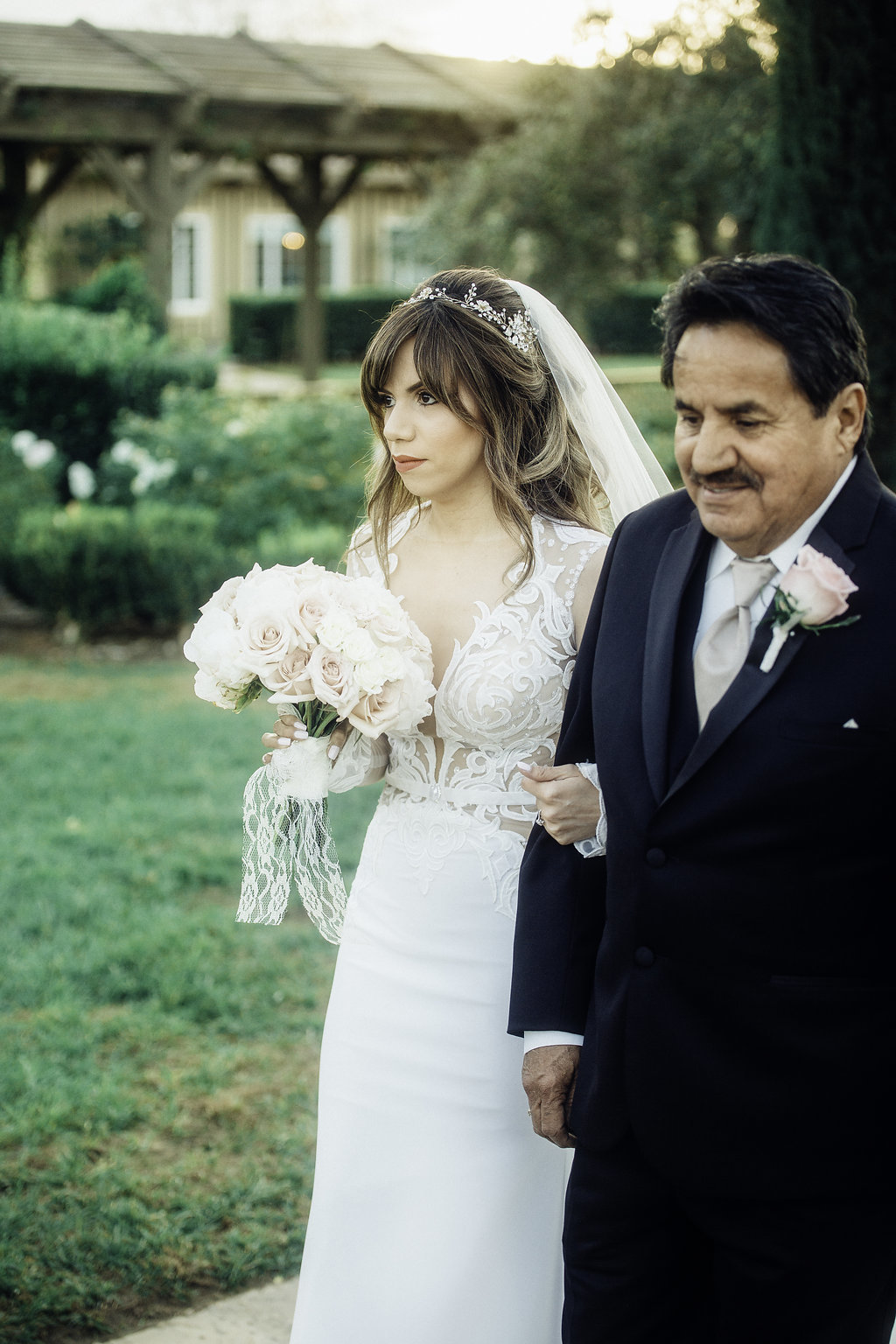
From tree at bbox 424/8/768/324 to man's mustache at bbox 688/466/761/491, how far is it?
35.8ft

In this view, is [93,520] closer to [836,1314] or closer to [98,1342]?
[98,1342]

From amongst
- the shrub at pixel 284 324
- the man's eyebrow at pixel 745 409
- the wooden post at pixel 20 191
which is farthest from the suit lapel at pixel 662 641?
the shrub at pixel 284 324

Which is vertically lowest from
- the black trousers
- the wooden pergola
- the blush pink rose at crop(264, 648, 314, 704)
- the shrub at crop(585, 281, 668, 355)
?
the black trousers

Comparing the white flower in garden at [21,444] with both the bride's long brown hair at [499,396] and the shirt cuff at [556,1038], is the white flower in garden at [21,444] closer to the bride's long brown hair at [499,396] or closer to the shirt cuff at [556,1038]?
the bride's long brown hair at [499,396]

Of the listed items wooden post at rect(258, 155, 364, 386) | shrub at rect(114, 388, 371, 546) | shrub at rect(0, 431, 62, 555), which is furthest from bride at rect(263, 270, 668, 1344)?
wooden post at rect(258, 155, 364, 386)

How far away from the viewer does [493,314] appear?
2.77 metres

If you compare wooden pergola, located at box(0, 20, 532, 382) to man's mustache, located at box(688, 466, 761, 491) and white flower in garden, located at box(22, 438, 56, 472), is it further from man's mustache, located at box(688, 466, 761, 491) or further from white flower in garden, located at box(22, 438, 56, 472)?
man's mustache, located at box(688, 466, 761, 491)

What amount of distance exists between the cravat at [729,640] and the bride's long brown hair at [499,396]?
2.79 ft

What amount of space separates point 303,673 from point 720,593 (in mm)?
778

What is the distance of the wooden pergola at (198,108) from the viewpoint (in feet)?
53.7

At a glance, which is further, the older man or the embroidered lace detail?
the embroidered lace detail

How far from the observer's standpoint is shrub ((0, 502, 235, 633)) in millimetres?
9898

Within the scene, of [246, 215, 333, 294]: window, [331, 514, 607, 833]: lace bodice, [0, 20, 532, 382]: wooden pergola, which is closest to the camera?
[331, 514, 607, 833]: lace bodice

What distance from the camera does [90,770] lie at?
721 cm
